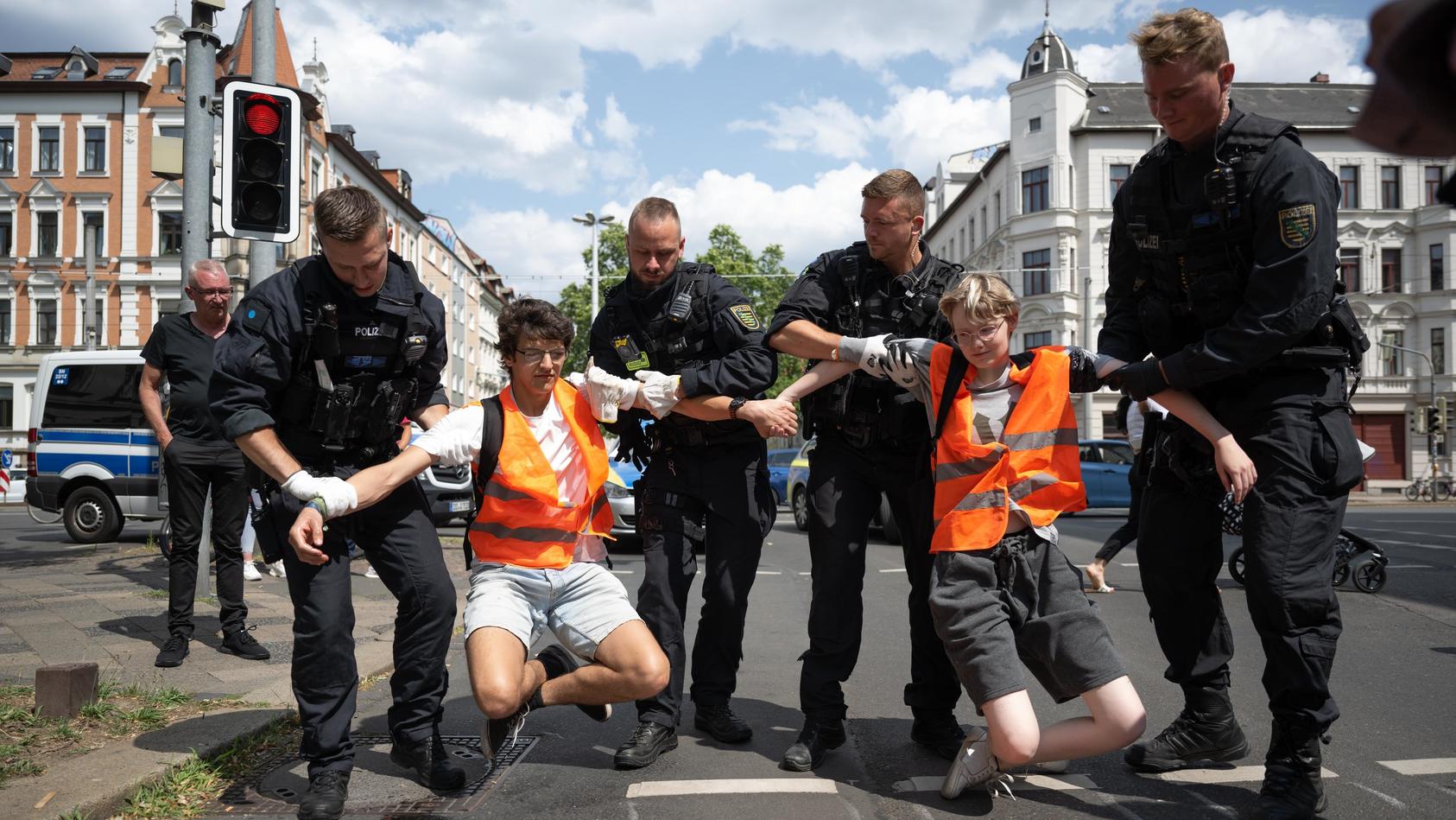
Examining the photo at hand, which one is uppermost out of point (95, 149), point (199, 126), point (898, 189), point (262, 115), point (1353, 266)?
point (95, 149)

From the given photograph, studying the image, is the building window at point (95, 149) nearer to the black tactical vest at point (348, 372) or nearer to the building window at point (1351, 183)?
the black tactical vest at point (348, 372)

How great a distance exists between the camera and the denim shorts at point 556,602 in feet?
12.8

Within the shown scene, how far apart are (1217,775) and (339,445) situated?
10.8 ft

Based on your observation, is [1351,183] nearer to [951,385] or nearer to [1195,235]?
[1195,235]

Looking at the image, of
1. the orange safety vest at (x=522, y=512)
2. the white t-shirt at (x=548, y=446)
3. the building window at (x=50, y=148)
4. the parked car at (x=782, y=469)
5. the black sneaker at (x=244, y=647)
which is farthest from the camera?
the building window at (x=50, y=148)

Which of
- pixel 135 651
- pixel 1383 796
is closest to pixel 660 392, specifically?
pixel 1383 796

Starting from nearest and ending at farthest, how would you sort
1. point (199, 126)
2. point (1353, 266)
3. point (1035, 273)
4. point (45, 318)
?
point (199, 126)
point (1353, 266)
point (45, 318)
point (1035, 273)

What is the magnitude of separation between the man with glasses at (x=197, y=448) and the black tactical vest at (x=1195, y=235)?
4760mm

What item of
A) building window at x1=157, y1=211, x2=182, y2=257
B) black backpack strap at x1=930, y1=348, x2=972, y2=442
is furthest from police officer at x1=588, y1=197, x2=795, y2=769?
building window at x1=157, y1=211, x2=182, y2=257

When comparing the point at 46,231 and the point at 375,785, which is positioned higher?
the point at 46,231

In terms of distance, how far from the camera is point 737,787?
3.70 metres

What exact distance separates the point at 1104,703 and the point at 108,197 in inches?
2049

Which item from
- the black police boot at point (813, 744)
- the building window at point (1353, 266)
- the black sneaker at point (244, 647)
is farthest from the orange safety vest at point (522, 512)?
the building window at point (1353, 266)

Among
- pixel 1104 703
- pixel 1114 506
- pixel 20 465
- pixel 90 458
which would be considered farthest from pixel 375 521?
pixel 20 465
